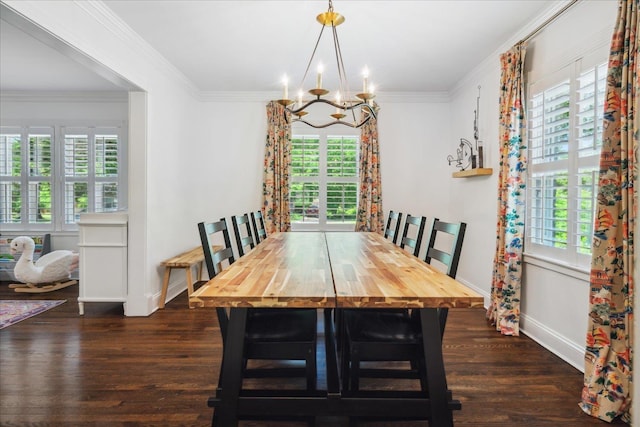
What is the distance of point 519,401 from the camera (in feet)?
6.36

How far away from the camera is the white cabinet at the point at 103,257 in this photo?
11.1ft

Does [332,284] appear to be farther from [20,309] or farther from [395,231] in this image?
[20,309]

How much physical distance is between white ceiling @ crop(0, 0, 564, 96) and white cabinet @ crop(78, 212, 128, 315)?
1.73m

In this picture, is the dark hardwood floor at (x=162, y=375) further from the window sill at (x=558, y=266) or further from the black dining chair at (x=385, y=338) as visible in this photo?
the window sill at (x=558, y=266)

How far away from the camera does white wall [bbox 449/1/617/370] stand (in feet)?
7.72

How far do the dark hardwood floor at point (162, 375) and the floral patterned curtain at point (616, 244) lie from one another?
0.69ft

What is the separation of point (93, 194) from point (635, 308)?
18.9ft

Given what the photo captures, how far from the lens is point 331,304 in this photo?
121 cm

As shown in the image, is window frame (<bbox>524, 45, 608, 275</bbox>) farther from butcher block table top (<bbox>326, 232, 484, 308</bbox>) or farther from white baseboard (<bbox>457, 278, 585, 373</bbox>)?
butcher block table top (<bbox>326, 232, 484, 308</bbox>)

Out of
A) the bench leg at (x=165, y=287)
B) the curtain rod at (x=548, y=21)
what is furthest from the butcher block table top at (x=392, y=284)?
the bench leg at (x=165, y=287)

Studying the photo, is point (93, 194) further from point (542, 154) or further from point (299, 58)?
point (542, 154)

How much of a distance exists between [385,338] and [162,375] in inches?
59.0

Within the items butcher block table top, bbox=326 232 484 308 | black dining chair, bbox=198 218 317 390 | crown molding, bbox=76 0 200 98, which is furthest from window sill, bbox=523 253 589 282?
crown molding, bbox=76 0 200 98

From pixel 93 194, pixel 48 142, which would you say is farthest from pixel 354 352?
pixel 48 142
